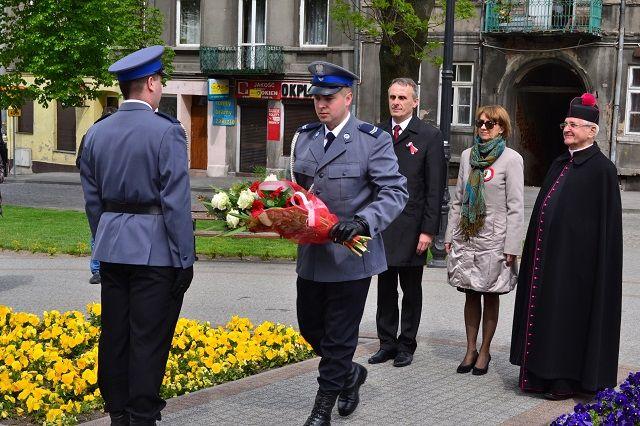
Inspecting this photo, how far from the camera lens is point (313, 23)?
126 feet

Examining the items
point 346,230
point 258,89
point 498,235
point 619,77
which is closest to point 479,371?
point 498,235

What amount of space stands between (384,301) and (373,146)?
2256 millimetres

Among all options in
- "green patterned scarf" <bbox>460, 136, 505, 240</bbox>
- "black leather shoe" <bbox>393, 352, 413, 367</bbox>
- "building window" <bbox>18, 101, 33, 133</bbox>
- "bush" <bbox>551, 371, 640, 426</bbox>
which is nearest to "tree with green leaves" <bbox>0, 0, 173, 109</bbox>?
"building window" <bbox>18, 101, 33, 133</bbox>

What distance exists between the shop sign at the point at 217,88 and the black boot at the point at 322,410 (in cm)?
3343

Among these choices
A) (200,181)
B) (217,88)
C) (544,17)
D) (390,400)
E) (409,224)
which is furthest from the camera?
(217,88)

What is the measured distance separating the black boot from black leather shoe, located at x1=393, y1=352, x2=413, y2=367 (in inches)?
76.6

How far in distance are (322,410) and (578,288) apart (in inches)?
85.9

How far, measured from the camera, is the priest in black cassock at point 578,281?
739cm

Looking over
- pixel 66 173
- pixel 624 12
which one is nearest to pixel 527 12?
pixel 624 12

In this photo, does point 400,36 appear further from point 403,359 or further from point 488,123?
point 403,359

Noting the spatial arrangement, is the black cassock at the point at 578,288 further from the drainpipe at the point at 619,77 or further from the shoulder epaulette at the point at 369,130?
the drainpipe at the point at 619,77

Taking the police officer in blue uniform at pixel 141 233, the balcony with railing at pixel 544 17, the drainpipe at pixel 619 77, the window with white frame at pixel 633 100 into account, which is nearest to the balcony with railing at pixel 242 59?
Answer: the balcony with railing at pixel 544 17

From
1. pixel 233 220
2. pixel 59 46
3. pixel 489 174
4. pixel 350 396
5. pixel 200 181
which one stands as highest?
pixel 59 46

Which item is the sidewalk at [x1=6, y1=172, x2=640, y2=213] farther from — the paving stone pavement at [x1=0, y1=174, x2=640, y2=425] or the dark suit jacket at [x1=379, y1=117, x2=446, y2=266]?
the dark suit jacket at [x1=379, y1=117, x2=446, y2=266]
